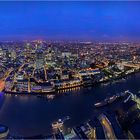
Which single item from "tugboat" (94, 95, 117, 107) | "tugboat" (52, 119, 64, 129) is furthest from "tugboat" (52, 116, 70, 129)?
"tugboat" (94, 95, 117, 107)

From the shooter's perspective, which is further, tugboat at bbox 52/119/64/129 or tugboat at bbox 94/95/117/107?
tugboat at bbox 94/95/117/107

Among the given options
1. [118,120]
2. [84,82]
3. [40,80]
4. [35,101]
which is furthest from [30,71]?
[118,120]

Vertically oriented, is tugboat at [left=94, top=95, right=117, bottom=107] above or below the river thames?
above

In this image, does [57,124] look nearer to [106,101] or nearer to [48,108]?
[48,108]

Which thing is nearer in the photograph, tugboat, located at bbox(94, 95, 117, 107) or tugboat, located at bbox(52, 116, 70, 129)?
tugboat, located at bbox(52, 116, 70, 129)

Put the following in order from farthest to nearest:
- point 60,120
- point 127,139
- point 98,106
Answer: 1. point 98,106
2. point 60,120
3. point 127,139

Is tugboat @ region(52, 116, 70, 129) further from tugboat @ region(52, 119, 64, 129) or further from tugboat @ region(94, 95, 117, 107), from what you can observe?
tugboat @ region(94, 95, 117, 107)

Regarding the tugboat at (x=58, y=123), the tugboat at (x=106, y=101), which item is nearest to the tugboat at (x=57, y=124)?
the tugboat at (x=58, y=123)

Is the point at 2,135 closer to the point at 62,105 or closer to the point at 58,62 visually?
the point at 62,105

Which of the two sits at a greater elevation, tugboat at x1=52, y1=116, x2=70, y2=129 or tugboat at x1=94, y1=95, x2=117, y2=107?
tugboat at x1=94, y1=95, x2=117, y2=107
